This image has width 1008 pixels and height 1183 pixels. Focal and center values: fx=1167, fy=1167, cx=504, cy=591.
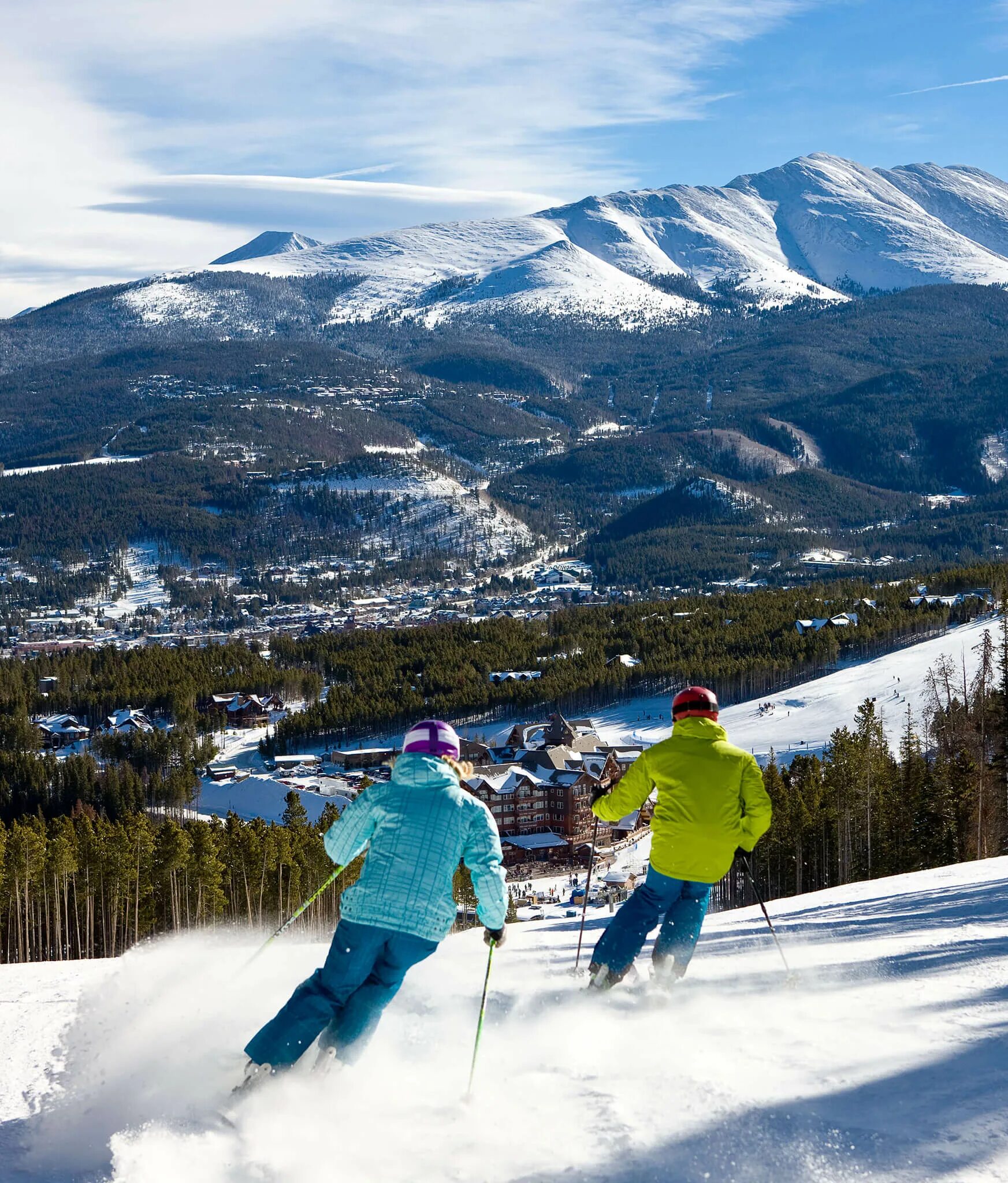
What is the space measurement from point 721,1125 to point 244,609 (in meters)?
191

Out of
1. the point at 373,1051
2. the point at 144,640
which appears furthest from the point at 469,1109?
the point at 144,640

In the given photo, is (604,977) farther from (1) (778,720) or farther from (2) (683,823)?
(1) (778,720)

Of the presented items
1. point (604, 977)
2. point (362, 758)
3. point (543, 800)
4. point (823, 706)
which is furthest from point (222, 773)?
point (604, 977)

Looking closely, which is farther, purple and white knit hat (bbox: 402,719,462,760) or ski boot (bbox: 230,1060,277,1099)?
purple and white knit hat (bbox: 402,719,462,760)

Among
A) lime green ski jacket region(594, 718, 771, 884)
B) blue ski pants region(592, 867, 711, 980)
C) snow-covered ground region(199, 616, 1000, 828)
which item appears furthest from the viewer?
snow-covered ground region(199, 616, 1000, 828)

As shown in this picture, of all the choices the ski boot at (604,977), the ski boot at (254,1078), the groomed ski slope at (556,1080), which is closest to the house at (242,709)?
the groomed ski slope at (556,1080)

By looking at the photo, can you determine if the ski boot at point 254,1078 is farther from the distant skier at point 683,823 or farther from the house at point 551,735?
→ the house at point 551,735

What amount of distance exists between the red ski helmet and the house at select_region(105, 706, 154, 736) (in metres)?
76.9

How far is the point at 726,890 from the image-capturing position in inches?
1283

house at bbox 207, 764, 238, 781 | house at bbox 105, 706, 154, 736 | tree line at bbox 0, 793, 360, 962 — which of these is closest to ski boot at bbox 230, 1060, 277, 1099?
tree line at bbox 0, 793, 360, 962

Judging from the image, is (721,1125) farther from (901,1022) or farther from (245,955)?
(245,955)

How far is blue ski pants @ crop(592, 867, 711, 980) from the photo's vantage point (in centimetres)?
748

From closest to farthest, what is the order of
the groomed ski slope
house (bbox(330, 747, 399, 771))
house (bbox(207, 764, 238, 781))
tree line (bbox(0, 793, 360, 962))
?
the groomed ski slope
tree line (bbox(0, 793, 360, 962))
house (bbox(207, 764, 238, 781))
house (bbox(330, 747, 399, 771))

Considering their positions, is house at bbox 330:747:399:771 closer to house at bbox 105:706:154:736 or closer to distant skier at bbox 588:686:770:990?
house at bbox 105:706:154:736
